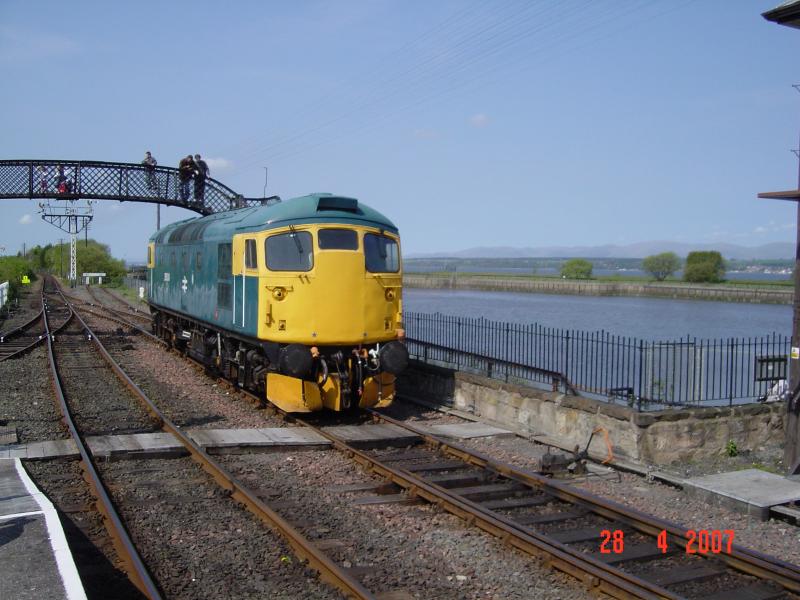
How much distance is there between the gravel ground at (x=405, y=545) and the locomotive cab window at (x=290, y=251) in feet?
12.2

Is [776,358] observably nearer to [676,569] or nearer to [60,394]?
[676,569]

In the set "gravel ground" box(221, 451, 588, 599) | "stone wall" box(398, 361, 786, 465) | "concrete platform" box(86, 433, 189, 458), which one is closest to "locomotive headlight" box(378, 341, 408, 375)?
"stone wall" box(398, 361, 786, 465)

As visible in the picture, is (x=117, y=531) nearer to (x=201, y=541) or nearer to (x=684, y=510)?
(x=201, y=541)

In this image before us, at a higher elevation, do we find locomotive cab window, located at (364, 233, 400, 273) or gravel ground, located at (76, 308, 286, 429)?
locomotive cab window, located at (364, 233, 400, 273)

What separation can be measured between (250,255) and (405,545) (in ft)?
22.6

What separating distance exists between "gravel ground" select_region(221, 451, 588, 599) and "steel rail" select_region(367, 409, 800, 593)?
0.55 m

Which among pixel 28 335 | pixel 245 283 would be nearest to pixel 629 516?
pixel 245 283

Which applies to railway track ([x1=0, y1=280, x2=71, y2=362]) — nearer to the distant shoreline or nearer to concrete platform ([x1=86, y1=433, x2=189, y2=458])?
concrete platform ([x1=86, y1=433, x2=189, y2=458])

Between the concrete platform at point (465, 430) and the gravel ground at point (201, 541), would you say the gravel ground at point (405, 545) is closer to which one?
the gravel ground at point (201, 541)

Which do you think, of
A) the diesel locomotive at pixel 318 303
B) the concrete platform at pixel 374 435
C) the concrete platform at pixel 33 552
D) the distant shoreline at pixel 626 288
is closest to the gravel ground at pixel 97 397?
the diesel locomotive at pixel 318 303

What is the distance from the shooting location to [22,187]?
22375 millimetres

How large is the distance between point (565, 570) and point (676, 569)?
0.92 metres

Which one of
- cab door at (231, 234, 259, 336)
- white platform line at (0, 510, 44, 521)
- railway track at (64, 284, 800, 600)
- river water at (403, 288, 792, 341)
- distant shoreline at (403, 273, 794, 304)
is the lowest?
river water at (403, 288, 792, 341)

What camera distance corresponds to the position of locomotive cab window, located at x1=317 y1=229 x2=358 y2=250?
39.7ft
